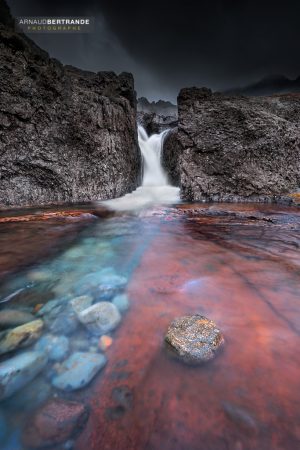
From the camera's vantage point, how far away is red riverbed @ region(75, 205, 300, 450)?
38.5 inches

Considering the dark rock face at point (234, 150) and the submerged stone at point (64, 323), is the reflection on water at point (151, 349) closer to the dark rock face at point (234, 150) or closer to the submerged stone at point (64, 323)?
the submerged stone at point (64, 323)

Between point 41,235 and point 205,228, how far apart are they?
2953 mm

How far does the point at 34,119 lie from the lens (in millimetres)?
6855

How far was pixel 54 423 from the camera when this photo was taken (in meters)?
1.03

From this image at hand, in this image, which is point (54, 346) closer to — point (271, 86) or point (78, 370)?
point (78, 370)

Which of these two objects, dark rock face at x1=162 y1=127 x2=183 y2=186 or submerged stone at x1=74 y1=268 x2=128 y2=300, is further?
dark rock face at x1=162 y1=127 x2=183 y2=186

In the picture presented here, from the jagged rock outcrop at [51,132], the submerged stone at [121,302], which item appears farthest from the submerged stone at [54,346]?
the jagged rock outcrop at [51,132]

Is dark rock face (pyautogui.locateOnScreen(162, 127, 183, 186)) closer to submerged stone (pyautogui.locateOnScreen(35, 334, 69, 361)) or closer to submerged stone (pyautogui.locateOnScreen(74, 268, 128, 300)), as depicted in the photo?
submerged stone (pyautogui.locateOnScreen(74, 268, 128, 300))

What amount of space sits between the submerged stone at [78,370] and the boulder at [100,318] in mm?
203

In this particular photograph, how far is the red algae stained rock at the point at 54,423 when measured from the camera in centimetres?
96

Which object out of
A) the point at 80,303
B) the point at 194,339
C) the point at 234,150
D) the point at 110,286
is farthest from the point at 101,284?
the point at 234,150

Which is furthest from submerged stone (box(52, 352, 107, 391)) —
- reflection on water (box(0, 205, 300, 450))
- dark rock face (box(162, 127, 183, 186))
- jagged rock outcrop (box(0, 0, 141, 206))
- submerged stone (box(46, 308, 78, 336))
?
dark rock face (box(162, 127, 183, 186))

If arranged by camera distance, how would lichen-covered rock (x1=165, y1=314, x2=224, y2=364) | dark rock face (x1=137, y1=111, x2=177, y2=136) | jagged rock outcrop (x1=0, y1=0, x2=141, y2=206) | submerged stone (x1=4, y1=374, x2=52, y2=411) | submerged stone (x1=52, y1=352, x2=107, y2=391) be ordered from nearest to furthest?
submerged stone (x1=4, y1=374, x2=52, y2=411) → submerged stone (x1=52, y1=352, x2=107, y2=391) → lichen-covered rock (x1=165, y1=314, x2=224, y2=364) → jagged rock outcrop (x1=0, y1=0, x2=141, y2=206) → dark rock face (x1=137, y1=111, x2=177, y2=136)

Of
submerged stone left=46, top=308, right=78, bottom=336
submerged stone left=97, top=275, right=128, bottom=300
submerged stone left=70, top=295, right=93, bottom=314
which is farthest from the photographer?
submerged stone left=97, top=275, right=128, bottom=300
